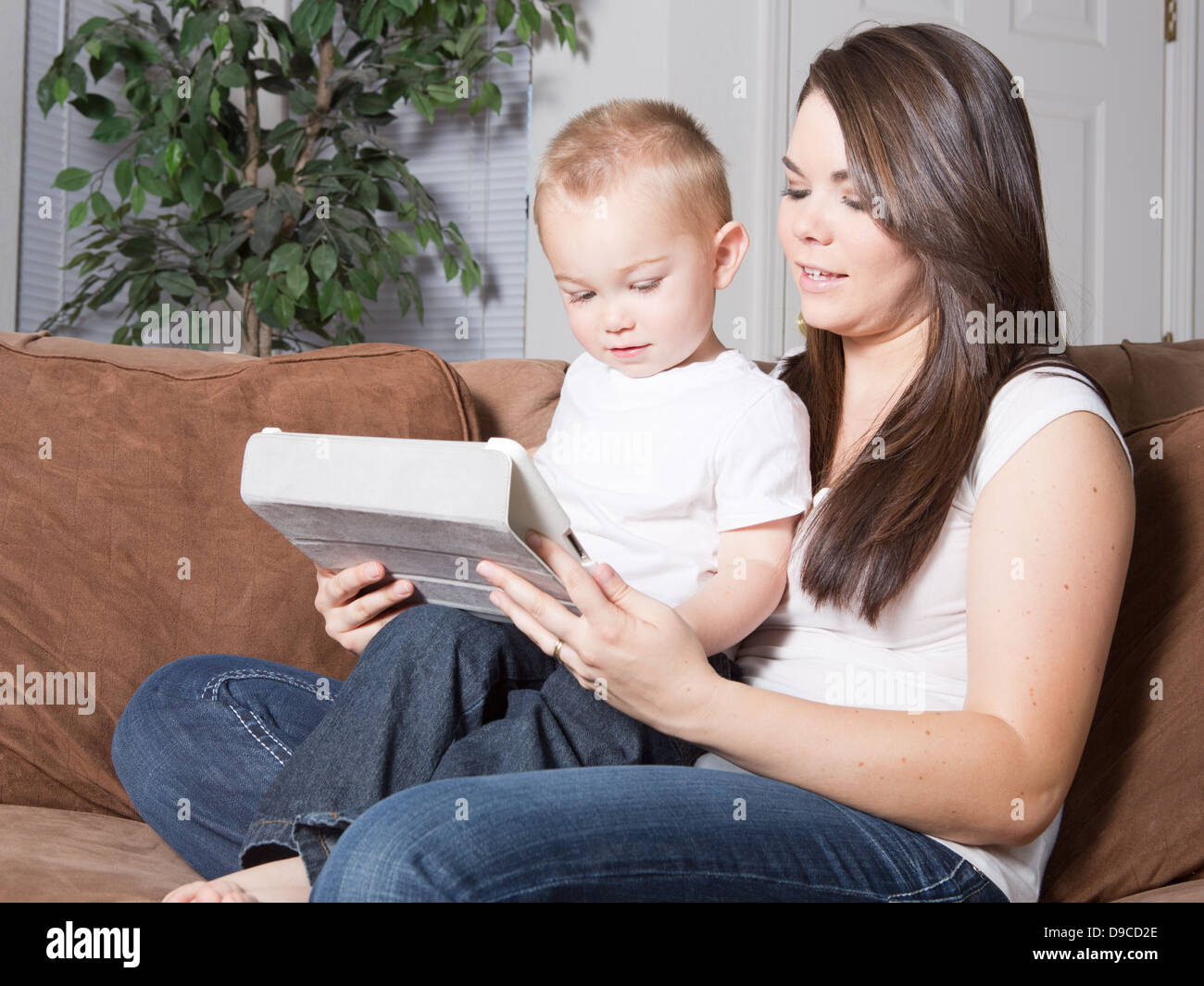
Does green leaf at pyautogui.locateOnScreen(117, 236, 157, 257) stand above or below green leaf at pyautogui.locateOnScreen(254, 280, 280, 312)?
above

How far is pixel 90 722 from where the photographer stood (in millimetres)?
1250

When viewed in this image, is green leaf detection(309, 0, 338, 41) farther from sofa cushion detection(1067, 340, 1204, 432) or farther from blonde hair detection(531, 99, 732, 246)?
sofa cushion detection(1067, 340, 1204, 432)

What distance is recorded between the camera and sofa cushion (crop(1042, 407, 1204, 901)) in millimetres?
1004

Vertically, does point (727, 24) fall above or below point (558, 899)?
above

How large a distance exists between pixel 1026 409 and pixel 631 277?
15.7 inches

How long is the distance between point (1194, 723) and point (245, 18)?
2.35m

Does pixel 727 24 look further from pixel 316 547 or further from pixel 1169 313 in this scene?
pixel 316 547

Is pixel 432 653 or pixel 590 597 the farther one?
pixel 432 653

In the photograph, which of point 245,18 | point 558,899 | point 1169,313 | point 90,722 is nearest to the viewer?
point 558,899

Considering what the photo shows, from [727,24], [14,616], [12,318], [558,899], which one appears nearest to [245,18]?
[12,318]

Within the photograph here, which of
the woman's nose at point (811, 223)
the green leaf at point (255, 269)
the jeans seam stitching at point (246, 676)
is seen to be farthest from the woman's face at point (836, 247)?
the green leaf at point (255, 269)

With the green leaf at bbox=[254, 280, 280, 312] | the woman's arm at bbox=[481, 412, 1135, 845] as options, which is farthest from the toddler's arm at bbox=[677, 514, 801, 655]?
the green leaf at bbox=[254, 280, 280, 312]

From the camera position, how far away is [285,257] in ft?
7.73

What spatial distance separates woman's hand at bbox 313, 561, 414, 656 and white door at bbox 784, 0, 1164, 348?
214 cm
